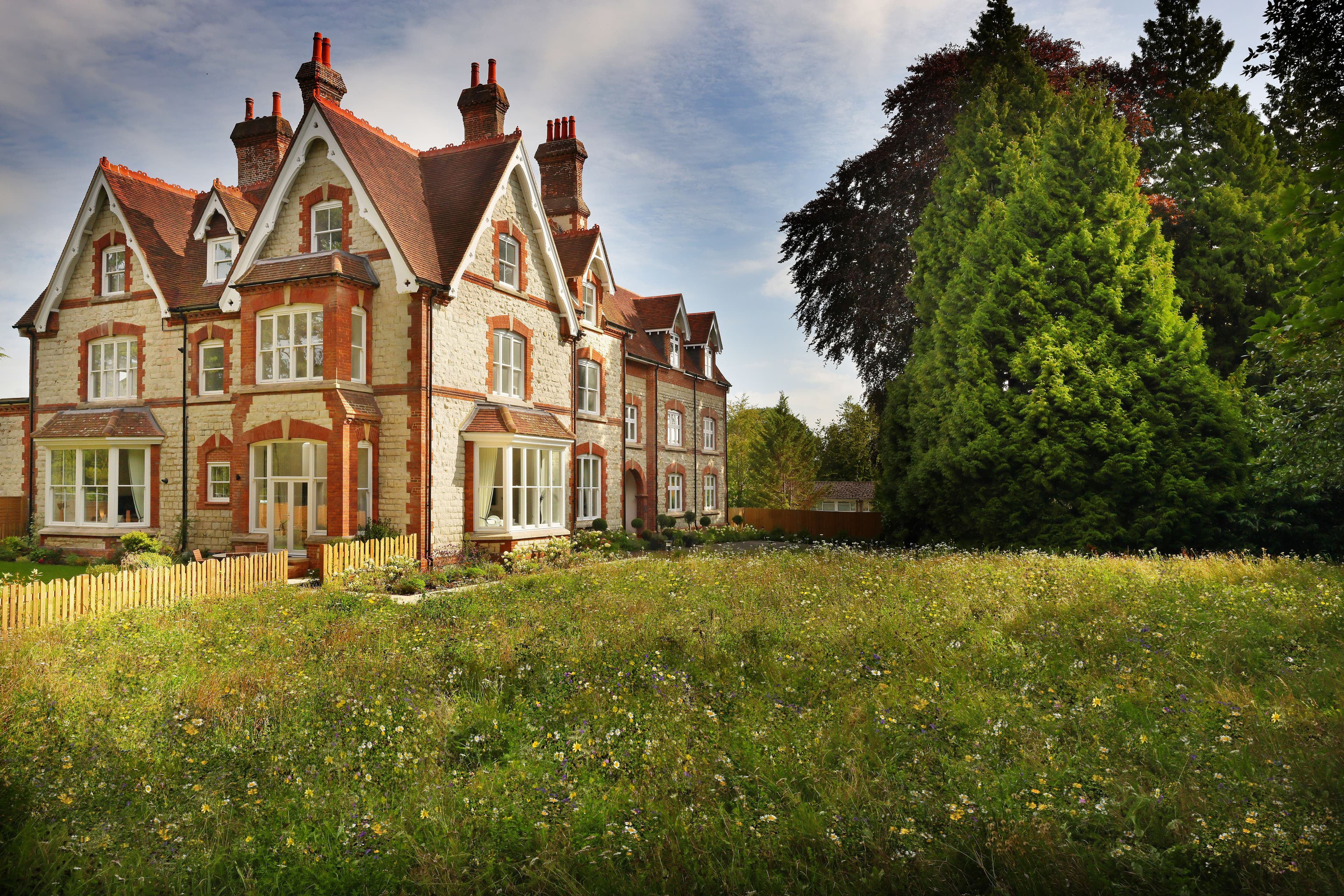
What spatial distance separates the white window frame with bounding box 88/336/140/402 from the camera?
984 inches

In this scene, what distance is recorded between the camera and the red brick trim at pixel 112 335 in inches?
979

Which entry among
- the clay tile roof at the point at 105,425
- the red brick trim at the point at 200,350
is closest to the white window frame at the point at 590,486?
the red brick trim at the point at 200,350

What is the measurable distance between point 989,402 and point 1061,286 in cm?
357

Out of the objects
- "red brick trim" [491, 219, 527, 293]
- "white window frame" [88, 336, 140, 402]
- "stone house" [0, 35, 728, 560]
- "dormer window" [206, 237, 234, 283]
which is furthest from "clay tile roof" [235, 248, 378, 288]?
"white window frame" [88, 336, 140, 402]

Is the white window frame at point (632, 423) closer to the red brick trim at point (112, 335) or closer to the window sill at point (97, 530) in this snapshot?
the red brick trim at point (112, 335)

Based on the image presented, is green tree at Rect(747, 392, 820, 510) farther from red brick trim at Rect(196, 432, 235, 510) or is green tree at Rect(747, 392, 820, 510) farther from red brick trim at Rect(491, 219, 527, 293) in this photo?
red brick trim at Rect(196, 432, 235, 510)

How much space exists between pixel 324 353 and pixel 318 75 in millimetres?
9218

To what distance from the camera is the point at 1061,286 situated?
69.5ft

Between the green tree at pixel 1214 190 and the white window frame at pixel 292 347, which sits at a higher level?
the green tree at pixel 1214 190

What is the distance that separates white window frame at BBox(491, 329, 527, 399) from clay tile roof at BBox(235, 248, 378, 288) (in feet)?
13.1

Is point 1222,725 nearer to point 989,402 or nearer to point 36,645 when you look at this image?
point 36,645

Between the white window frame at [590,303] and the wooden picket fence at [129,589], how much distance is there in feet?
48.4

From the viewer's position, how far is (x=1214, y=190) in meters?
22.5

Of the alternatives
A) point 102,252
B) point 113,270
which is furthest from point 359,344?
point 102,252
